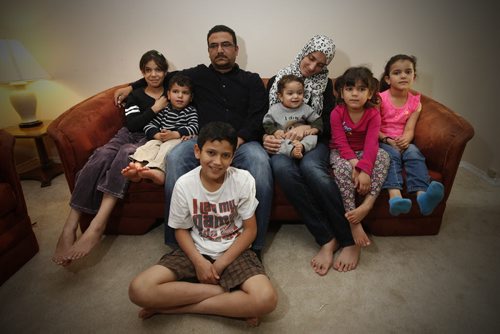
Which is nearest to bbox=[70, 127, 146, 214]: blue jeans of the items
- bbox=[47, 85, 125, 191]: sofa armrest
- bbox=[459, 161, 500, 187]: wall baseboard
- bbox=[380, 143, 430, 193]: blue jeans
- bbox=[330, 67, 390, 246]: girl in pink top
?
bbox=[47, 85, 125, 191]: sofa armrest

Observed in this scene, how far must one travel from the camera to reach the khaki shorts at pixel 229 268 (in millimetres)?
1297

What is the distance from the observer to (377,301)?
1.36m

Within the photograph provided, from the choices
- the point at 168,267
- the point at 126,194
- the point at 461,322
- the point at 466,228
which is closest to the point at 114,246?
the point at 126,194

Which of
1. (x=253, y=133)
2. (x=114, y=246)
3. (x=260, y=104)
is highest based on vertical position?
(x=260, y=104)

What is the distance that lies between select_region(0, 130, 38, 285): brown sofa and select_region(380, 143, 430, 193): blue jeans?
1.93 metres

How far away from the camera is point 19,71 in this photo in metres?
2.26

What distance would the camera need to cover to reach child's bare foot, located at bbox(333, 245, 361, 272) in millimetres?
1547

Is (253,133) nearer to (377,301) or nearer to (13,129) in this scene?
(377,301)

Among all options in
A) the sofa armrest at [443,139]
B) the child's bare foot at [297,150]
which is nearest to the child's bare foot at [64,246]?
the child's bare foot at [297,150]

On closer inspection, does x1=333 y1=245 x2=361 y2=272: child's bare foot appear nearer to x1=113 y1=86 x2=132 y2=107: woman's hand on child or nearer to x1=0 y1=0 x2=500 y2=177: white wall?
x1=0 y1=0 x2=500 y2=177: white wall

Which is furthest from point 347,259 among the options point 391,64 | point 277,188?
point 391,64

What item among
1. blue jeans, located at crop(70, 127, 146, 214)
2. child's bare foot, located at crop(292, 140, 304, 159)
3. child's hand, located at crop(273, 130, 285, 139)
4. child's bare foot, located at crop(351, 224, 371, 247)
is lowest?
child's bare foot, located at crop(351, 224, 371, 247)

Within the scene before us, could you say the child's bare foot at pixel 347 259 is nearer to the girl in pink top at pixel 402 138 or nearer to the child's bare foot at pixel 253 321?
the girl in pink top at pixel 402 138

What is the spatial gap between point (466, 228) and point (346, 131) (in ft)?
3.14
